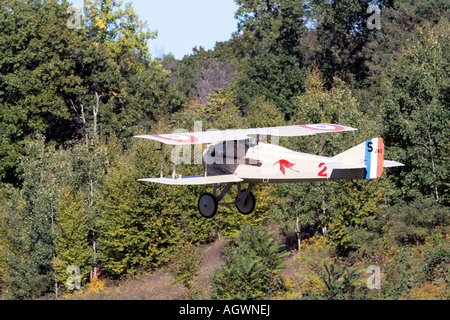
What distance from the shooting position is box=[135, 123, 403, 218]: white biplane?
25391mm

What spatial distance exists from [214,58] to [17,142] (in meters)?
77.5

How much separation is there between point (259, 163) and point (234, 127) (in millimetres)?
42452

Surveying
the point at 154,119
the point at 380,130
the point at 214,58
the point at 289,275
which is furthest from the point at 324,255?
the point at 214,58

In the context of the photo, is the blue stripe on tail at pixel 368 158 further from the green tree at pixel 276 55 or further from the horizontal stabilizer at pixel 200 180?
the green tree at pixel 276 55

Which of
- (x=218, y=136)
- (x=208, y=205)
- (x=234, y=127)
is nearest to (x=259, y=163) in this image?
(x=218, y=136)

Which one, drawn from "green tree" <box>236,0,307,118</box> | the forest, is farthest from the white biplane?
"green tree" <box>236,0,307,118</box>

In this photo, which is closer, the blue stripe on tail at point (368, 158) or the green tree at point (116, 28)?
the blue stripe on tail at point (368, 158)

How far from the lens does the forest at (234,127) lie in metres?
50.9

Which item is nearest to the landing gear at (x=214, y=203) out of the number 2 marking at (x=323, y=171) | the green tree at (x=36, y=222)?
the number 2 marking at (x=323, y=171)

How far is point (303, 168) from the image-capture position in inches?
1030

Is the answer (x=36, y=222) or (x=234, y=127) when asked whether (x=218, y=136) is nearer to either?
(x=234, y=127)

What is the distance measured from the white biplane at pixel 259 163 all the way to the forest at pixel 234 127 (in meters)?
8.86

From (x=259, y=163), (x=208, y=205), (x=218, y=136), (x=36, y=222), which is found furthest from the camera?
(x=36, y=222)

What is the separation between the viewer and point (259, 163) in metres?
26.8
